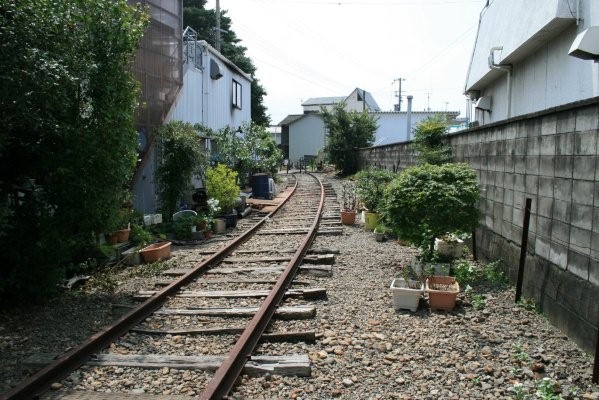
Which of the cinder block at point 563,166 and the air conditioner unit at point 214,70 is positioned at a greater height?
the air conditioner unit at point 214,70

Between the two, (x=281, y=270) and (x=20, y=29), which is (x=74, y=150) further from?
(x=281, y=270)

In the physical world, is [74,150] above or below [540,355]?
above

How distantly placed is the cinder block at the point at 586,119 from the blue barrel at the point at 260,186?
1399cm

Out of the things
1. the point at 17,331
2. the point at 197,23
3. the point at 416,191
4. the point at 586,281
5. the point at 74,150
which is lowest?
the point at 17,331

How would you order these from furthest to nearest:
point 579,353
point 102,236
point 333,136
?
point 333,136
point 102,236
point 579,353

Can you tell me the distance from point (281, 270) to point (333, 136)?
25445 millimetres

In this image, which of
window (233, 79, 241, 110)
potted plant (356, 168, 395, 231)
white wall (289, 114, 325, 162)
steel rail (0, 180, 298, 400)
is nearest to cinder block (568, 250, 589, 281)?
steel rail (0, 180, 298, 400)

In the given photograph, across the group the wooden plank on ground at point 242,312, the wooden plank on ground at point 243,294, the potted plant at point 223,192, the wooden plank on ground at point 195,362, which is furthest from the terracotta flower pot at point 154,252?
the wooden plank on ground at point 195,362

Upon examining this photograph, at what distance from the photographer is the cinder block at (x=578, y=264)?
4262mm

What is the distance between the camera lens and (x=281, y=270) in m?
7.32

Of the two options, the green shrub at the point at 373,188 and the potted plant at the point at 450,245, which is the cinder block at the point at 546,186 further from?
the green shrub at the point at 373,188

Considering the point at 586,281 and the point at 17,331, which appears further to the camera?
the point at 17,331

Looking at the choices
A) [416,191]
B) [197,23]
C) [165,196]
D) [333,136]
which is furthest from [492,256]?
[197,23]

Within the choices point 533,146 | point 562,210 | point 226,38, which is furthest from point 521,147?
point 226,38
